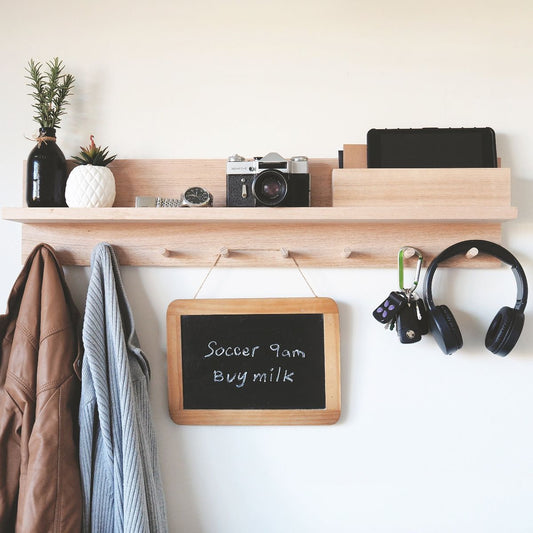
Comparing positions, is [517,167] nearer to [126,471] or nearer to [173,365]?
[173,365]

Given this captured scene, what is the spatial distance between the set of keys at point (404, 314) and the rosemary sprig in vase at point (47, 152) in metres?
0.73

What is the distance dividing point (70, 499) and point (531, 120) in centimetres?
127

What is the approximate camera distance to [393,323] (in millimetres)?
1056

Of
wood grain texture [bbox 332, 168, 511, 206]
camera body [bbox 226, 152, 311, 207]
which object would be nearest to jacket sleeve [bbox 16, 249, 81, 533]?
camera body [bbox 226, 152, 311, 207]

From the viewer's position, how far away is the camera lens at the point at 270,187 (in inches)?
38.8

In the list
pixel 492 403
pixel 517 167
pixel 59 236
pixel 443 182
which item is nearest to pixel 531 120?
pixel 517 167

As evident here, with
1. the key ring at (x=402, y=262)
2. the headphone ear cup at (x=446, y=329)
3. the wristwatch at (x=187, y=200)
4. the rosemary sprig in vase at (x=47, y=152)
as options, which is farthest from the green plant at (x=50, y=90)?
the headphone ear cup at (x=446, y=329)

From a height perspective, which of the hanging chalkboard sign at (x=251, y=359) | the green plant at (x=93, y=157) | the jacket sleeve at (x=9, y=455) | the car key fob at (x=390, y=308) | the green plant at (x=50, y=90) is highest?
the green plant at (x=50, y=90)

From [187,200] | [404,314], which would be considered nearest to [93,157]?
[187,200]

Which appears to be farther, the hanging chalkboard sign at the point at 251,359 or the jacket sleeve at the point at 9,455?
the hanging chalkboard sign at the point at 251,359

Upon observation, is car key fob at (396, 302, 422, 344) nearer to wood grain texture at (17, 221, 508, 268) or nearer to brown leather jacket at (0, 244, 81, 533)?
wood grain texture at (17, 221, 508, 268)

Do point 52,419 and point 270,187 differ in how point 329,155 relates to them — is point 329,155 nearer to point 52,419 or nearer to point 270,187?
point 270,187

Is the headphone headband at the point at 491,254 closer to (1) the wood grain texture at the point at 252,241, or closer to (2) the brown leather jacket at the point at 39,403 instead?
(1) the wood grain texture at the point at 252,241

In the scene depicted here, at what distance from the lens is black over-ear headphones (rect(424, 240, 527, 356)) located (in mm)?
1017
